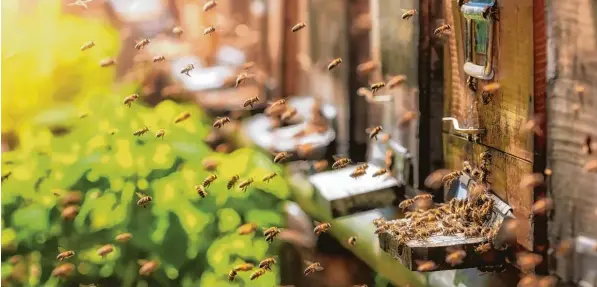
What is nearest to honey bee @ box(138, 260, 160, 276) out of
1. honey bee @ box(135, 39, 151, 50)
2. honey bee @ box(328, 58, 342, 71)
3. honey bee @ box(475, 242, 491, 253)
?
honey bee @ box(135, 39, 151, 50)

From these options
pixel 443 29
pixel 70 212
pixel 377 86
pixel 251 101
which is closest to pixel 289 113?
pixel 251 101

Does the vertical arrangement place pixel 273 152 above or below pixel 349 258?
above

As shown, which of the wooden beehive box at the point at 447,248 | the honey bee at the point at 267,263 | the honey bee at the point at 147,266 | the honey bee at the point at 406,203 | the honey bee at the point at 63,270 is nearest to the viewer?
the wooden beehive box at the point at 447,248

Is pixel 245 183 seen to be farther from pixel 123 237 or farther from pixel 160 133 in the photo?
pixel 123 237

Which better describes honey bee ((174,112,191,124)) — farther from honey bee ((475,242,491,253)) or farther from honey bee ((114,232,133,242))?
honey bee ((475,242,491,253))

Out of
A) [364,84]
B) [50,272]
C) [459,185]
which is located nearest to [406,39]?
[364,84]

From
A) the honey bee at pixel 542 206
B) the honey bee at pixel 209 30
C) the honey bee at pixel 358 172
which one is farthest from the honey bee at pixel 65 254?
A: the honey bee at pixel 542 206

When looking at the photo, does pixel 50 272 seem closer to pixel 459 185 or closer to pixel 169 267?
pixel 169 267

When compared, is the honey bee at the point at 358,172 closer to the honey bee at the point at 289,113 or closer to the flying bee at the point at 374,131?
the flying bee at the point at 374,131
